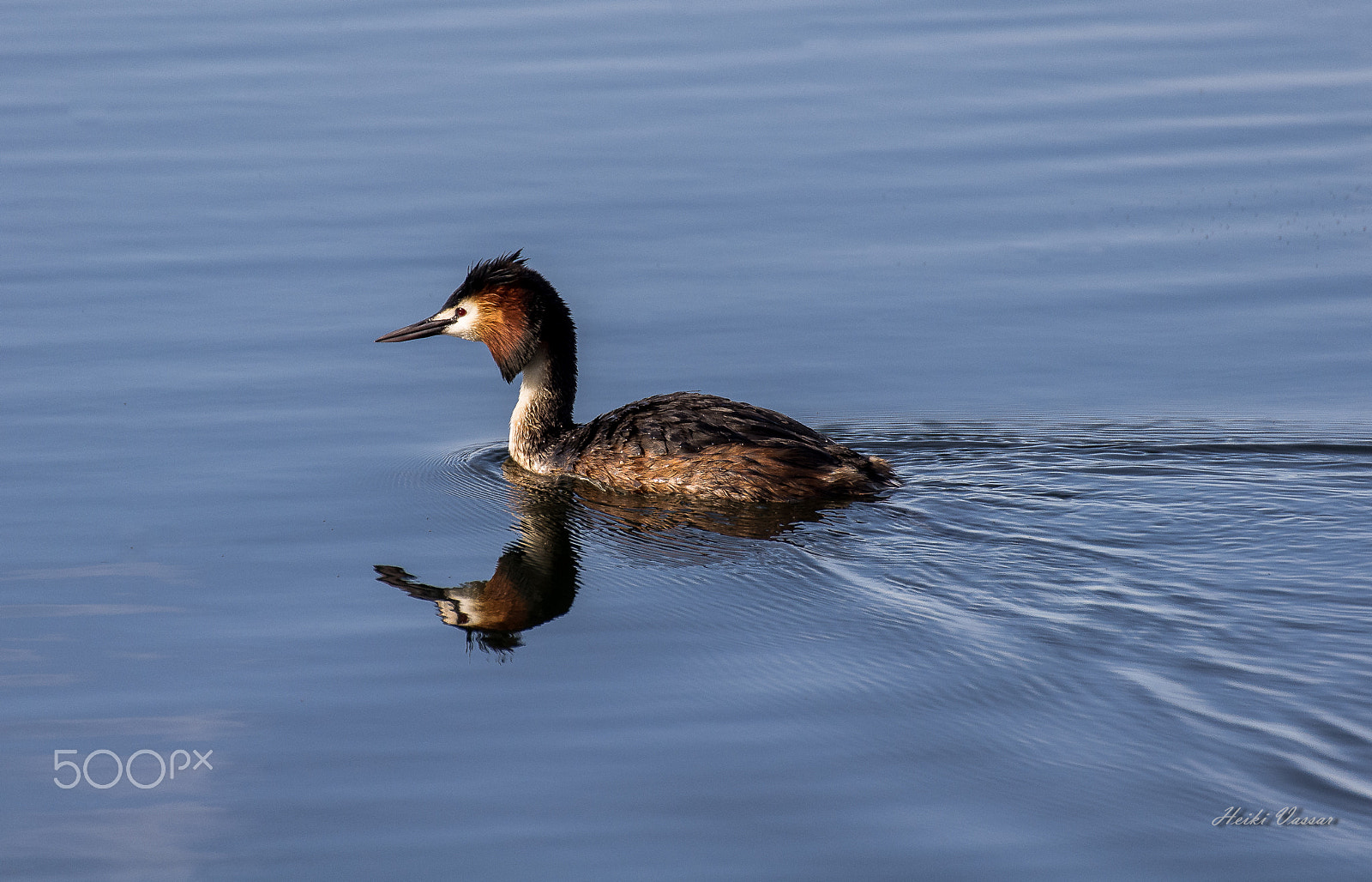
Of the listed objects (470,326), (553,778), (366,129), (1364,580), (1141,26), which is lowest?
(553,778)

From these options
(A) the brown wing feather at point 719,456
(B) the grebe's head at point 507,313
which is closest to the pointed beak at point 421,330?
(B) the grebe's head at point 507,313

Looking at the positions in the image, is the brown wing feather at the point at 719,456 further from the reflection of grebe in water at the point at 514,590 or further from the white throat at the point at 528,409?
the reflection of grebe in water at the point at 514,590

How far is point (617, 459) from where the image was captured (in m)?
9.60

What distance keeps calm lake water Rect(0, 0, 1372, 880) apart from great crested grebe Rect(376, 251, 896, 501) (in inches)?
10.2

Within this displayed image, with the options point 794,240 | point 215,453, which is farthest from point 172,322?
point 794,240

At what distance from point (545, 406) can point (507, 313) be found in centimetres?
67

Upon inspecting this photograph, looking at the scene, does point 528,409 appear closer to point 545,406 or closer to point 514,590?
point 545,406

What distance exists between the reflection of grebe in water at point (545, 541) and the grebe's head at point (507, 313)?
81cm

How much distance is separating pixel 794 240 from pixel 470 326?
358 centimetres

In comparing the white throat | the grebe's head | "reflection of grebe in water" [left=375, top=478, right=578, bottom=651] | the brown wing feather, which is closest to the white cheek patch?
the grebe's head

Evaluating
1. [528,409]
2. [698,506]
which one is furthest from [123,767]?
[528,409]

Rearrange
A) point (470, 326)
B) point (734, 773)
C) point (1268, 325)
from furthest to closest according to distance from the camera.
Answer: point (1268, 325) → point (470, 326) → point (734, 773)

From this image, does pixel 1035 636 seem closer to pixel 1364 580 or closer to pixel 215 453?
pixel 1364 580

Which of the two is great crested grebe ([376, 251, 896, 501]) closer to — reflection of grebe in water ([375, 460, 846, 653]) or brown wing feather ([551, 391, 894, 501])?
brown wing feather ([551, 391, 894, 501])
